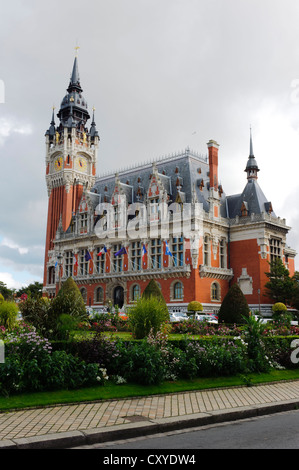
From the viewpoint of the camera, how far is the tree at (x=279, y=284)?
46531mm

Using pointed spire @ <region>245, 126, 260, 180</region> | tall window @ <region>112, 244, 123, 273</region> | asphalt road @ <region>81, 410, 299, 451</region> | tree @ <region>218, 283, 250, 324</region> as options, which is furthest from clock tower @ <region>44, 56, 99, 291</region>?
asphalt road @ <region>81, 410, 299, 451</region>

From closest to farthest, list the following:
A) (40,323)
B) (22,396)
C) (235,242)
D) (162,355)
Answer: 1. (22,396)
2. (162,355)
3. (40,323)
4. (235,242)

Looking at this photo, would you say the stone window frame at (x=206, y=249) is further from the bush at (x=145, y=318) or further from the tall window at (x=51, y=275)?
the bush at (x=145, y=318)

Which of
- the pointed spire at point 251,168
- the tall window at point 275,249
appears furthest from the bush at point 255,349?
the pointed spire at point 251,168

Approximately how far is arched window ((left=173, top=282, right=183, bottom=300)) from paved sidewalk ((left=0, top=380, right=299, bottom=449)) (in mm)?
36394

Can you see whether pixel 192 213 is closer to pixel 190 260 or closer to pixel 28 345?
pixel 190 260

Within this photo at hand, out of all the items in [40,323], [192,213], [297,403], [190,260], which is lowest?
[297,403]

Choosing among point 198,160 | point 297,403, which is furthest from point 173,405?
point 198,160

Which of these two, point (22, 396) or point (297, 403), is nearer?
point (22, 396)

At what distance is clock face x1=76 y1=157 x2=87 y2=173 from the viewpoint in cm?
7019

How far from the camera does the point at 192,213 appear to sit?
4897cm

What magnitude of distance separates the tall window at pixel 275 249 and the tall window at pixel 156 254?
1302cm
